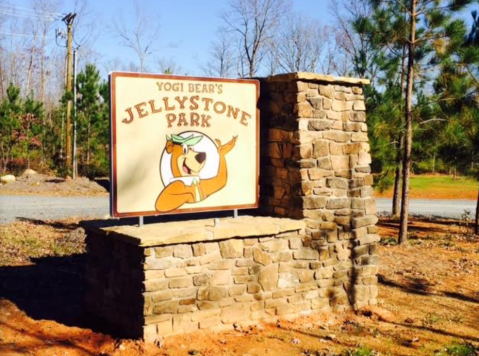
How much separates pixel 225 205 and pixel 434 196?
1873cm

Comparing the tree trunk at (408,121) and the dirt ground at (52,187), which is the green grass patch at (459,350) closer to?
the tree trunk at (408,121)

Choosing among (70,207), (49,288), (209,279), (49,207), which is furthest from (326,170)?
(49,207)

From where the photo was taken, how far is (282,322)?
5.84m

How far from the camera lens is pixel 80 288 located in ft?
23.2

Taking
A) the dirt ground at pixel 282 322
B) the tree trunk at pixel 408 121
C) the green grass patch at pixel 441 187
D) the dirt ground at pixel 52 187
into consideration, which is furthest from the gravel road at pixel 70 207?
the tree trunk at pixel 408 121

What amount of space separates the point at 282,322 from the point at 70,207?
10.4 meters

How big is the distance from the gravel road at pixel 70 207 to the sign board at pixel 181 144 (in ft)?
24.9

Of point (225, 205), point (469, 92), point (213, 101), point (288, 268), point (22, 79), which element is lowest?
point (288, 268)

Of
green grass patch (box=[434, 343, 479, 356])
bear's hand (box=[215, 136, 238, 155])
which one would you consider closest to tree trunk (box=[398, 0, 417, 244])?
green grass patch (box=[434, 343, 479, 356])

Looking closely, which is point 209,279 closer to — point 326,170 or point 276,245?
point 276,245

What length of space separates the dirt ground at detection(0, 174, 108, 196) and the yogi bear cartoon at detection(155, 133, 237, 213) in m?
11.9

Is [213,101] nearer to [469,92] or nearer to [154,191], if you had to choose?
[154,191]

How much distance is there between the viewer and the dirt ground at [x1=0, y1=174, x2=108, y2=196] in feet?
58.6

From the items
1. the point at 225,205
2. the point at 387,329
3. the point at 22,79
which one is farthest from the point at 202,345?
the point at 22,79
